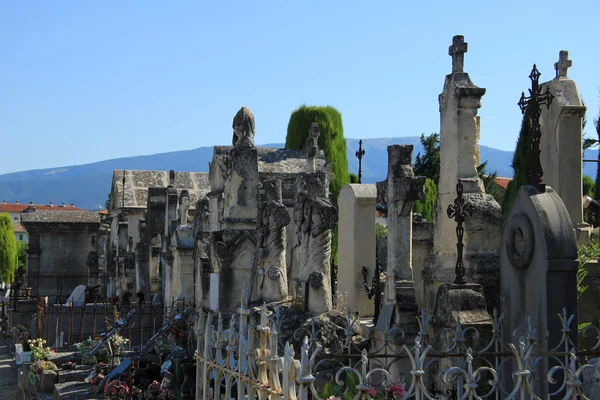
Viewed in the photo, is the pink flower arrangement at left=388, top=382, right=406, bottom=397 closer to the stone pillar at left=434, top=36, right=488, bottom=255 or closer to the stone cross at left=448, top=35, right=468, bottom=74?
the stone pillar at left=434, top=36, right=488, bottom=255

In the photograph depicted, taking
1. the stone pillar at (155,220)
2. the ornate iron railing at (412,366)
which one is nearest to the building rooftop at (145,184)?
the stone pillar at (155,220)

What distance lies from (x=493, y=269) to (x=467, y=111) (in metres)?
2.41

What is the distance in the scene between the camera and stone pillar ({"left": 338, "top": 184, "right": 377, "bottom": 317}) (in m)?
16.7

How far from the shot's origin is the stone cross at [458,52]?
43.2 ft

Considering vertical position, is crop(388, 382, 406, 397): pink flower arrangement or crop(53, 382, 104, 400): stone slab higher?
crop(388, 382, 406, 397): pink flower arrangement

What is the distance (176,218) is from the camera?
81.9 ft

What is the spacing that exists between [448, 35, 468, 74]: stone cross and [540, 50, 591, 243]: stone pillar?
380 cm

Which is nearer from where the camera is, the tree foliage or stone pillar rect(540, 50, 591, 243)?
stone pillar rect(540, 50, 591, 243)

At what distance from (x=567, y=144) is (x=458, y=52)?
4.50 meters

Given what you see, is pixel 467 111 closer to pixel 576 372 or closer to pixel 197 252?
pixel 576 372

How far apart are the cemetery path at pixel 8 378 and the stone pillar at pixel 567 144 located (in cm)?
1225

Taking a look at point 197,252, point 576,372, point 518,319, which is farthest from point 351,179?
point 576,372

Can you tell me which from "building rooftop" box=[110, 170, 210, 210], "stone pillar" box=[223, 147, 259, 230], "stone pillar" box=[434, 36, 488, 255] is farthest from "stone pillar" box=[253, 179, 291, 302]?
"building rooftop" box=[110, 170, 210, 210]

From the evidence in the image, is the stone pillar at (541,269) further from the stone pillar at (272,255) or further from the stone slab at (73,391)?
the stone slab at (73,391)
